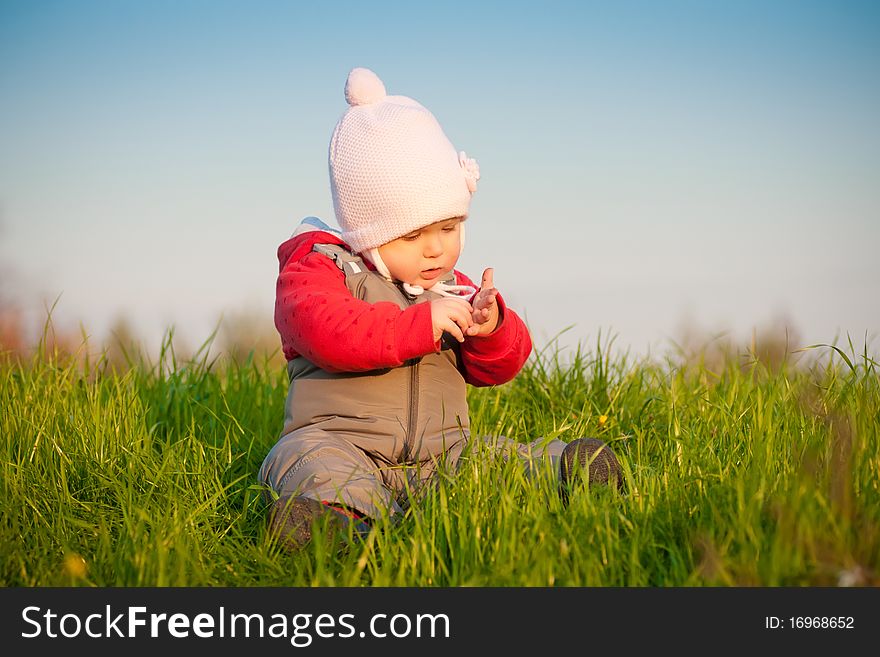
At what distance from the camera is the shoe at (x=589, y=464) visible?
9.57 feet

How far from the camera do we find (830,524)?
2266 millimetres

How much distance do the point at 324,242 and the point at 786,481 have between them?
5.51 feet

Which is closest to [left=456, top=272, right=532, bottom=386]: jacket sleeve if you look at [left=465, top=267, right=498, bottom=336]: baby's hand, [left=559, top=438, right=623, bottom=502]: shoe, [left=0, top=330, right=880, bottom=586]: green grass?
[left=465, top=267, right=498, bottom=336]: baby's hand

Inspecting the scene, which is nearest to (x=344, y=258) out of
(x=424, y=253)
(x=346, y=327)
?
(x=424, y=253)

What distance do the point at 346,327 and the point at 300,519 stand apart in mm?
600

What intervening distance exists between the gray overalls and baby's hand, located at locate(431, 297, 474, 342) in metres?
0.30

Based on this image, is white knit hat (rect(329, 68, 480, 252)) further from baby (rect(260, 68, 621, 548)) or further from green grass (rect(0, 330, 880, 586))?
green grass (rect(0, 330, 880, 586))

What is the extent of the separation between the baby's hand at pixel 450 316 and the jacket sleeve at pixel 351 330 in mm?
22

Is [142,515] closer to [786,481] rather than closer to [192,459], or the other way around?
[192,459]

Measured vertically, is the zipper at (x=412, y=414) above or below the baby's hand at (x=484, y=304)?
below

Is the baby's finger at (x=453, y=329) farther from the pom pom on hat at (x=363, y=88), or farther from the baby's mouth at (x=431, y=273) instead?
the pom pom on hat at (x=363, y=88)

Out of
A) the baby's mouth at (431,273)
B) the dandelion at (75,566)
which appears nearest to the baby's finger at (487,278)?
the baby's mouth at (431,273)

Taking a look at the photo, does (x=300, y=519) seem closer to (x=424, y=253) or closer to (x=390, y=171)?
(x=424, y=253)
